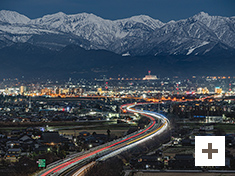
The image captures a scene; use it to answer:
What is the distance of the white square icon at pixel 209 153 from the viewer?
24859 mm

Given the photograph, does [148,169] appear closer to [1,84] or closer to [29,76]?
[1,84]

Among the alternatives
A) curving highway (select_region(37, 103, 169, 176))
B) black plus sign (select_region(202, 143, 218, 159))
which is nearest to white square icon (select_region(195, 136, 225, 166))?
black plus sign (select_region(202, 143, 218, 159))

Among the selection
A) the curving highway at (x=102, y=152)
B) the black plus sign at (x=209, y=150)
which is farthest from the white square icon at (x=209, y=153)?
the curving highway at (x=102, y=152)

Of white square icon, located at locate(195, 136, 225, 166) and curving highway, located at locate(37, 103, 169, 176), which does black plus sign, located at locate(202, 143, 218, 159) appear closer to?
white square icon, located at locate(195, 136, 225, 166)

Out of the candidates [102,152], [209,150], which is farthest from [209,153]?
[102,152]

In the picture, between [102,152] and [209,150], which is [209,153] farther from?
[102,152]

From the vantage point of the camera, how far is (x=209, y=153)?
985 inches

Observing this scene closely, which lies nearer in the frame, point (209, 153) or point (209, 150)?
point (209, 150)

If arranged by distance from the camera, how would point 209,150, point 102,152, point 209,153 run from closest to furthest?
point 209,150 < point 209,153 < point 102,152

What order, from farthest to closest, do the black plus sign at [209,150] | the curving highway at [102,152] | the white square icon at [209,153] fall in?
the curving highway at [102,152] → the white square icon at [209,153] → the black plus sign at [209,150]

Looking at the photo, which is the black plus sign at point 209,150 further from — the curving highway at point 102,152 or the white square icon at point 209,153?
the curving highway at point 102,152

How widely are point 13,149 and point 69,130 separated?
38.8 ft

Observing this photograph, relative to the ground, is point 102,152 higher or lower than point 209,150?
lower

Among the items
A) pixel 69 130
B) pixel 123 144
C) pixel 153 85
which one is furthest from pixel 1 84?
pixel 123 144
